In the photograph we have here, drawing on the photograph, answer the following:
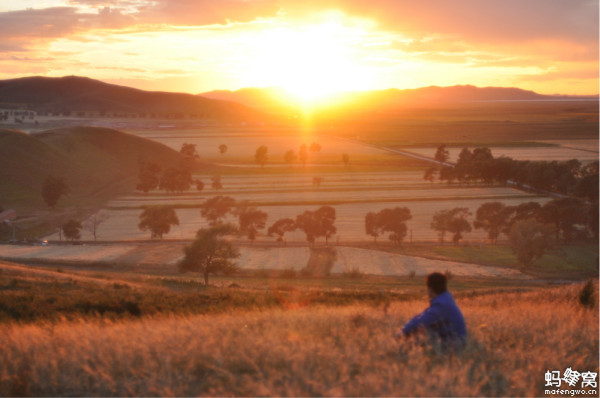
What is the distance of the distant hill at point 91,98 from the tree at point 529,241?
137440mm

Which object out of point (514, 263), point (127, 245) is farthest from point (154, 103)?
point (514, 263)

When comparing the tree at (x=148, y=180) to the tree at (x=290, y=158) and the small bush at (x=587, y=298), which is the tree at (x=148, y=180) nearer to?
the tree at (x=290, y=158)

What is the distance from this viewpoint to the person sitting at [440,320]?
20.7ft

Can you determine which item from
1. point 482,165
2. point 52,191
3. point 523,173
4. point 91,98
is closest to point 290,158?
point 482,165

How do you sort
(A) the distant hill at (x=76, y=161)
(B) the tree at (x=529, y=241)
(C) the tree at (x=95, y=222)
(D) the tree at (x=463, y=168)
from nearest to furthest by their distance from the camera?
(B) the tree at (x=529, y=241), (C) the tree at (x=95, y=222), (A) the distant hill at (x=76, y=161), (D) the tree at (x=463, y=168)

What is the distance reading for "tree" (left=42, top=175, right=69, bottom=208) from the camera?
193 ft

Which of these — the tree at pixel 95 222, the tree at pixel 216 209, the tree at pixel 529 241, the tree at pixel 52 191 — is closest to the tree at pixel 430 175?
the tree at pixel 216 209

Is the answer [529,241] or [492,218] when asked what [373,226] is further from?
[529,241]

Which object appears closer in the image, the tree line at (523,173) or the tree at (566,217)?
the tree at (566,217)

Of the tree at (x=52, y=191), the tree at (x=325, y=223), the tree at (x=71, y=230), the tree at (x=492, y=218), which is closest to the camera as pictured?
the tree at (x=325, y=223)

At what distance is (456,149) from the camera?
276 ft

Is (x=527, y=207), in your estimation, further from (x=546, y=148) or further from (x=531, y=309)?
(x=531, y=309)

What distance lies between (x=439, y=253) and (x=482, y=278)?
756 centimetres

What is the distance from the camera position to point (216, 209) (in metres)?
52.8
